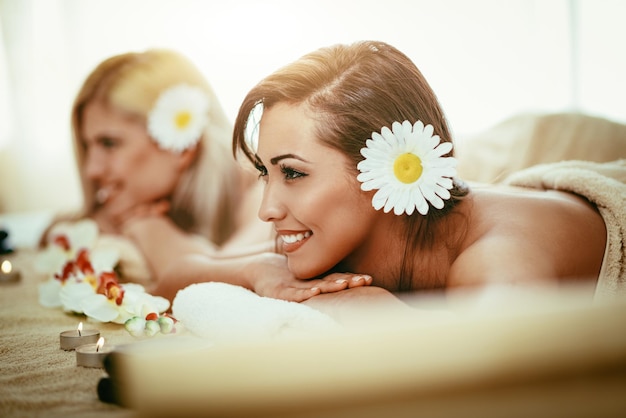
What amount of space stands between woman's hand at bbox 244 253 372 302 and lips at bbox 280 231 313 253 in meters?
0.07

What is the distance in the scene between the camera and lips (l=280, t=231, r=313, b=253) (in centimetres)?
120

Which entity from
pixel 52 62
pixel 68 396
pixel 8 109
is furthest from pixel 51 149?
pixel 68 396

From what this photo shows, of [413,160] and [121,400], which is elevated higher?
[413,160]

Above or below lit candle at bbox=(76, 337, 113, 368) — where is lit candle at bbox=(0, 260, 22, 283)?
below

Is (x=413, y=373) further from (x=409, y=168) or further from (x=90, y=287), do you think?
(x=90, y=287)

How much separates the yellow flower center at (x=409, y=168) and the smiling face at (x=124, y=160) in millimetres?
977

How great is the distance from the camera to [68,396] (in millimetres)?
944

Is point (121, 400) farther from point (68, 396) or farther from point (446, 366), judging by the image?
point (446, 366)

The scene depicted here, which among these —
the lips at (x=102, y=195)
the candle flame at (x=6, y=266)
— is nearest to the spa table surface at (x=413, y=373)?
the candle flame at (x=6, y=266)

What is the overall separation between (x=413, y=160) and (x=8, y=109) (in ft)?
8.17

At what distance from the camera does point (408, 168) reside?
1.13 m

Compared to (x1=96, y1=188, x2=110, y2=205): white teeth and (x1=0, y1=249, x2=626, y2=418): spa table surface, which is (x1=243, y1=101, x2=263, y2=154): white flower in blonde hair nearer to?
(x1=0, y1=249, x2=626, y2=418): spa table surface

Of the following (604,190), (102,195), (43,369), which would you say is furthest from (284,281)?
(102,195)

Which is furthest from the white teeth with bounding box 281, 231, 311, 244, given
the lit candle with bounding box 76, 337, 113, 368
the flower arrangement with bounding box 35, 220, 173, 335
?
the lit candle with bounding box 76, 337, 113, 368
